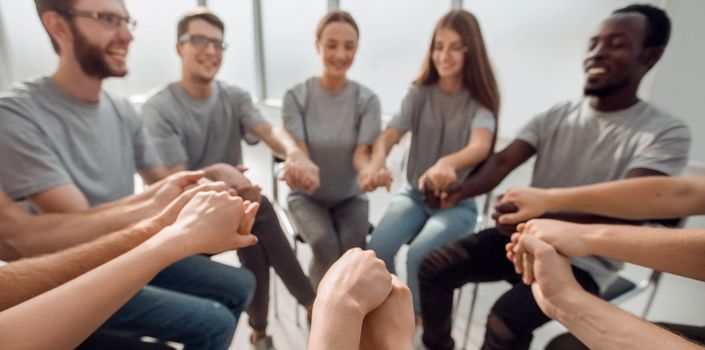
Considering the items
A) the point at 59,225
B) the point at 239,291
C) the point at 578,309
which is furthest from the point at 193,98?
the point at 578,309

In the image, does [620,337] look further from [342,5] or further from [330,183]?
[342,5]

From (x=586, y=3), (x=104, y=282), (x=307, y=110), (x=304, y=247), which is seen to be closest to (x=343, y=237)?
(x=304, y=247)

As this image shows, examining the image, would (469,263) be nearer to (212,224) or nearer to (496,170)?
(496,170)

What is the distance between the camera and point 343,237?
49.4 inches

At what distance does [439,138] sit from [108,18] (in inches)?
47.0

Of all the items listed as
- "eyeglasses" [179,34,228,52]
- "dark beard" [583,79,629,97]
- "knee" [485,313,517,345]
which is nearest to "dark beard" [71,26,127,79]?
"eyeglasses" [179,34,228,52]

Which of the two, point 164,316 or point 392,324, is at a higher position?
point 392,324

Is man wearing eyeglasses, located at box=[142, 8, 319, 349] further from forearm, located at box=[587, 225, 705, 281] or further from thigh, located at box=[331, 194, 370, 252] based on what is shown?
forearm, located at box=[587, 225, 705, 281]

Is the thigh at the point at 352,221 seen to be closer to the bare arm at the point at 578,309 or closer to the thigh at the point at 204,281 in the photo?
the thigh at the point at 204,281

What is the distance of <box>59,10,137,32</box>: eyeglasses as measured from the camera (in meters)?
0.97

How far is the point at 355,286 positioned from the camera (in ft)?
1.96

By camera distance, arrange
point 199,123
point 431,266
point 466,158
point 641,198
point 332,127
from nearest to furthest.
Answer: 1. point 641,198
2. point 431,266
3. point 466,158
4. point 199,123
5. point 332,127

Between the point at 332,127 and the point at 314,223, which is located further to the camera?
the point at 332,127

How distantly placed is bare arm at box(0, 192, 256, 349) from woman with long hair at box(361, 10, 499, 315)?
55 cm
